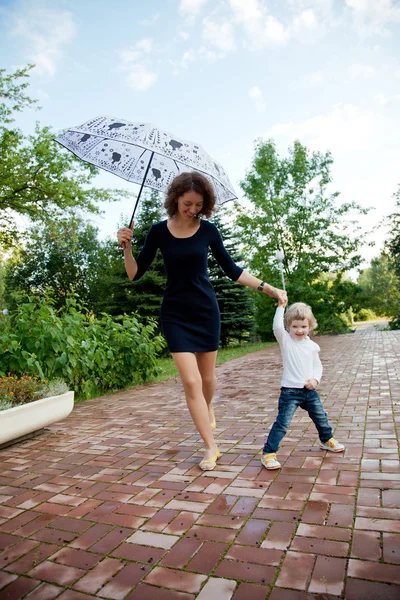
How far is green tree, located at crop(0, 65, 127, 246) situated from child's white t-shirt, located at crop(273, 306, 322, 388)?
12851 mm

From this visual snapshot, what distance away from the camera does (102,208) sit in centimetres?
1564

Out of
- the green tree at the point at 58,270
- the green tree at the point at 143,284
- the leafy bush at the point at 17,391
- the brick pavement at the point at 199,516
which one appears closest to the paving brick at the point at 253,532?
the brick pavement at the point at 199,516

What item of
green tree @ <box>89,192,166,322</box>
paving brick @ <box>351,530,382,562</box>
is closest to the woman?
paving brick @ <box>351,530,382,562</box>

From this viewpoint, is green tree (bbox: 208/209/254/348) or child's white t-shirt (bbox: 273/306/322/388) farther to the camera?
green tree (bbox: 208/209/254/348)

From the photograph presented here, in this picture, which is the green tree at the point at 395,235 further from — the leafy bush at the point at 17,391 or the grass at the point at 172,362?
the leafy bush at the point at 17,391

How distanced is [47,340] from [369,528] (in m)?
4.05

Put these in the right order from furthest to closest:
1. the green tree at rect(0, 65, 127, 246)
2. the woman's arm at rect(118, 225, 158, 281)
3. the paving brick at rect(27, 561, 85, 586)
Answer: the green tree at rect(0, 65, 127, 246)
the woman's arm at rect(118, 225, 158, 281)
the paving brick at rect(27, 561, 85, 586)

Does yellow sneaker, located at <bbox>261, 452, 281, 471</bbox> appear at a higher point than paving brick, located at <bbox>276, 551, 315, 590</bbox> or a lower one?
higher

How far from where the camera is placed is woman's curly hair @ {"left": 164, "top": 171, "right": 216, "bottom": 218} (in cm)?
268

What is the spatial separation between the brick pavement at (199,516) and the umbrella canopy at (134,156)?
77.8 inches

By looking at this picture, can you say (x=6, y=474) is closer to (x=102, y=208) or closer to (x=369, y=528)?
(x=369, y=528)

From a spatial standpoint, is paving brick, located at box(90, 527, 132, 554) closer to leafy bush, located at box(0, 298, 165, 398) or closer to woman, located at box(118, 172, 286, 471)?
woman, located at box(118, 172, 286, 471)

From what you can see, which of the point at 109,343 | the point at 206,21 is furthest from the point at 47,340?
the point at 206,21

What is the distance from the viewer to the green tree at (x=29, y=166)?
44.9 ft
